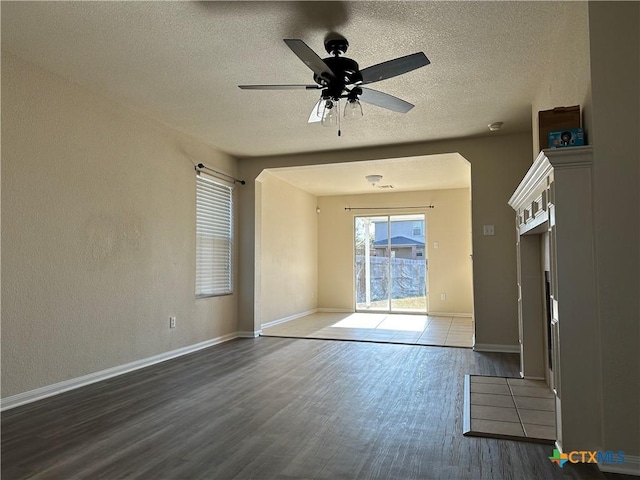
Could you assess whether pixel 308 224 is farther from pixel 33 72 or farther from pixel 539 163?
pixel 539 163

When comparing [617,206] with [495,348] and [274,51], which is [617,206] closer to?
[274,51]

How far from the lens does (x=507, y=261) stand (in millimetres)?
4875

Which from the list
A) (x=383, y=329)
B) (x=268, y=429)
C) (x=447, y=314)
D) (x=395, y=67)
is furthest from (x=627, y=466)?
(x=447, y=314)

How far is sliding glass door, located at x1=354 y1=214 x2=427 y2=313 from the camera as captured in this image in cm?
839

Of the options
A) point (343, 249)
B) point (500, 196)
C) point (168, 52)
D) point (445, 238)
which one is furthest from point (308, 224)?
point (168, 52)

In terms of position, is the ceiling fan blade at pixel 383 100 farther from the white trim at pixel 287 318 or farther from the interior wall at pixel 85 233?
the white trim at pixel 287 318

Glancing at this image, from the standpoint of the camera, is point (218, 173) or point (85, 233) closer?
point (85, 233)

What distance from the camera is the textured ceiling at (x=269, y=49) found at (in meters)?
2.51

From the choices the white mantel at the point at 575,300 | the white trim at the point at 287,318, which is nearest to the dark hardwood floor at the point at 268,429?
the white mantel at the point at 575,300

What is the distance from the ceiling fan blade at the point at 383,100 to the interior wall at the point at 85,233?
7.74 ft

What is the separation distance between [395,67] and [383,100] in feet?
1.56

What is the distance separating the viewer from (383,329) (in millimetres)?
6359

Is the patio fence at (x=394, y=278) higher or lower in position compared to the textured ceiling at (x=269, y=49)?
lower

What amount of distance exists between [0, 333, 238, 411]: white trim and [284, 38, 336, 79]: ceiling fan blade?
2.95 meters
